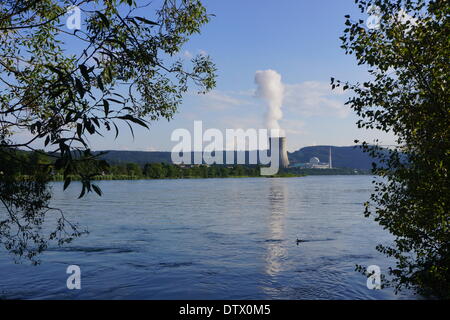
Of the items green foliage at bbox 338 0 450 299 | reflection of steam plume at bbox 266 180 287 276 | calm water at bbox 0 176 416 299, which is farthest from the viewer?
reflection of steam plume at bbox 266 180 287 276

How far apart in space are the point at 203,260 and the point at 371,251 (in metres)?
10.8

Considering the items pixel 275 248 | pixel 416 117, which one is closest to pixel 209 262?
pixel 275 248

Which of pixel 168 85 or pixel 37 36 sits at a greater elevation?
pixel 37 36

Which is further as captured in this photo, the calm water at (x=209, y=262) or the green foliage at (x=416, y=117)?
the calm water at (x=209, y=262)

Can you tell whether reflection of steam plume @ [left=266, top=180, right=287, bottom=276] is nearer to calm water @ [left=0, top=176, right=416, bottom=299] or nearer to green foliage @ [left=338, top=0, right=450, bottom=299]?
calm water @ [left=0, top=176, right=416, bottom=299]

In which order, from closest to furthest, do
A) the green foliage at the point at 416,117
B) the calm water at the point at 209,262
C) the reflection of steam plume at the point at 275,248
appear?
1. the green foliage at the point at 416,117
2. the calm water at the point at 209,262
3. the reflection of steam plume at the point at 275,248

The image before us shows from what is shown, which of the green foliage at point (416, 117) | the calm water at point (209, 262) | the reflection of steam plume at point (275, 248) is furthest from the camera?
the reflection of steam plume at point (275, 248)

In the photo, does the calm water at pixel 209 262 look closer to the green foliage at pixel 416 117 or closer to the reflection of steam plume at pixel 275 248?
the reflection of steam plume at pixel 275 248

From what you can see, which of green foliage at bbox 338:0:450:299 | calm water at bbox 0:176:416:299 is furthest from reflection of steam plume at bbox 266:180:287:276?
green foliage at bbox 338:0:450:299

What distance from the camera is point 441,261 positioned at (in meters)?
11.9

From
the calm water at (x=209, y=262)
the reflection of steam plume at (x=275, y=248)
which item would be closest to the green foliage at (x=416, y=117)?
the calm water at (x=209, y=262)

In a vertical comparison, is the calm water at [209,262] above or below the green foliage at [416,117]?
below
